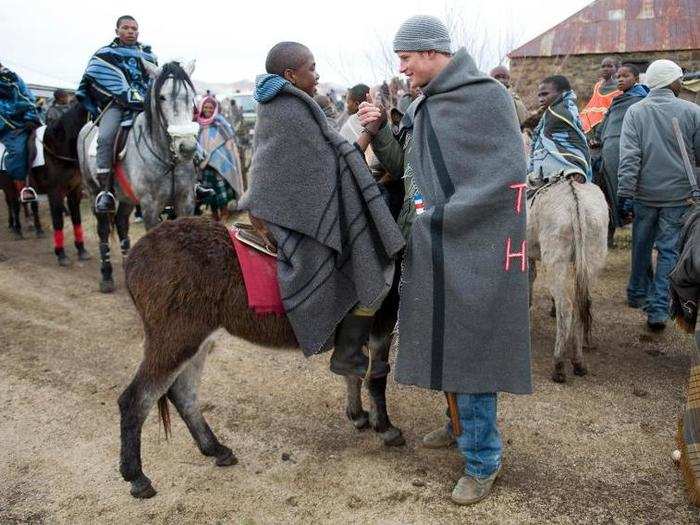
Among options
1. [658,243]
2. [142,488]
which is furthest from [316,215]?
[658,243]

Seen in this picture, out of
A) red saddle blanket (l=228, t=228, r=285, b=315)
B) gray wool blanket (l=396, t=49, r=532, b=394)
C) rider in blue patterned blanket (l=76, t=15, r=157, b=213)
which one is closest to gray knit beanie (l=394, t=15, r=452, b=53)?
gray wool blanket (l=396, t=49, r=532, b=394)

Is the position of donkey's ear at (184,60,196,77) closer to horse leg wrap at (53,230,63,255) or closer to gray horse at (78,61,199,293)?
gray horse at (78,61,199,293)

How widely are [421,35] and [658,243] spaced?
3752 millimetres

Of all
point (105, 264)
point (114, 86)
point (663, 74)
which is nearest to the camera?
point (663, 74)

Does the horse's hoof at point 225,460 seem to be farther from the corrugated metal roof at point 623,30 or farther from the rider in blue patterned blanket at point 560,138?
the corrugated metal roof at point 623,30

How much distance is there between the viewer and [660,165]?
4934 millimetres

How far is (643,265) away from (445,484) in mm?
3732

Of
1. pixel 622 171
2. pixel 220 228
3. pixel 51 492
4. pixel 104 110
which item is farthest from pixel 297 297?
pixel 104 110

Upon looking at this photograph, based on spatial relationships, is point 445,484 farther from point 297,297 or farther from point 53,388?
point 53,388

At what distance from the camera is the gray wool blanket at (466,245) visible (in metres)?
2.46

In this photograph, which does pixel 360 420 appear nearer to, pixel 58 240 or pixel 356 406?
pixel 356 406

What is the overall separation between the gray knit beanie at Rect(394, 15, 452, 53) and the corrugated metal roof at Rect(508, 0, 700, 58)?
12.0 meters

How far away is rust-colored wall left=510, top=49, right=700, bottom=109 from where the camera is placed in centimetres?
Result: 1208

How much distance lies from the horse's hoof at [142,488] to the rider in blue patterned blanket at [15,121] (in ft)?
22.8
